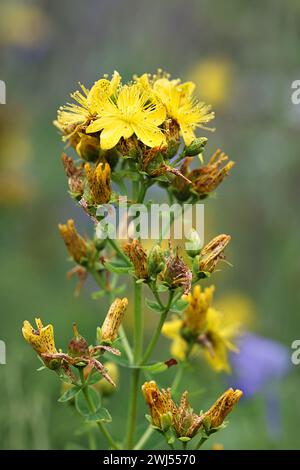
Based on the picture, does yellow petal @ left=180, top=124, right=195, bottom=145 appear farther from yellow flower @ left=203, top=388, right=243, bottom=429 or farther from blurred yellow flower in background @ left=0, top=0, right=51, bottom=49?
blurred yellow flower in background @ left=0, top=0, right=51, bottom=49

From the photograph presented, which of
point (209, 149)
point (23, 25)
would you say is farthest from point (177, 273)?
point (23, 25)

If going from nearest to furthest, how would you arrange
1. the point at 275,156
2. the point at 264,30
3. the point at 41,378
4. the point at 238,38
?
the point at 41,378, the point at 275,156, the point at 264,30, the point at 238,38

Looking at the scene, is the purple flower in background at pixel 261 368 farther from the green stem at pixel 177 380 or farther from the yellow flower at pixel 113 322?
the yellow flower at pixel 113 322

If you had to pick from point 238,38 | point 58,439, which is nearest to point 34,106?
point 238,38

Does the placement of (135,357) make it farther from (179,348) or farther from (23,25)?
(23,25)

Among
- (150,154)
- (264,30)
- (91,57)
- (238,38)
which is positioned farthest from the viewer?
(91,57)

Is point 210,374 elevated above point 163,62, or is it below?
below

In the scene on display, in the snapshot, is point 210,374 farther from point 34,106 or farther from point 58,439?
point 34,106
